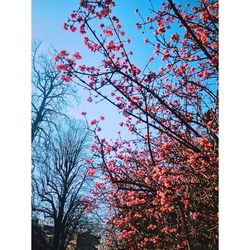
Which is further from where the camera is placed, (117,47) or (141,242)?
(141,242)

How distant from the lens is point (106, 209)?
3.22 m

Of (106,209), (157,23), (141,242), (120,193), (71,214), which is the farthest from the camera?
(71,214)

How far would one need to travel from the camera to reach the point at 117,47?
1.50 meters
